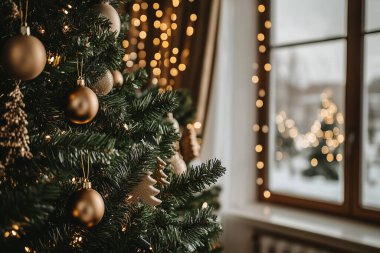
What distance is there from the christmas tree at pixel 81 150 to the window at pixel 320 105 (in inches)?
55.0

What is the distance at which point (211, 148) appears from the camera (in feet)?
7.16

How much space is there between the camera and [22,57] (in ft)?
1.92

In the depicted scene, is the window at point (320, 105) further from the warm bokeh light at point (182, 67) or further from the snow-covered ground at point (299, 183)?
the warm bokeh light at point (182, 67)

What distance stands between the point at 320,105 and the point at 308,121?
13cm

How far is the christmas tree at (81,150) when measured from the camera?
0.62 m

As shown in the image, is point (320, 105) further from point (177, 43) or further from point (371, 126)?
point (177, 43)

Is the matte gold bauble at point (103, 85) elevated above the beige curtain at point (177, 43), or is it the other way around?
the beige curtain at point (177, 43)

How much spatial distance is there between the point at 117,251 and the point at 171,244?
119mm

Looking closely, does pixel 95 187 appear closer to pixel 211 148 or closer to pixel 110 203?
pixel 110 203

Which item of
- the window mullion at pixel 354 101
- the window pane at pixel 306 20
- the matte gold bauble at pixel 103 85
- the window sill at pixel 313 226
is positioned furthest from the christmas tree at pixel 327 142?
the matte gold bauble at pixel 103 85

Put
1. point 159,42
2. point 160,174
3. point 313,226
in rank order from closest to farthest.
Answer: point 160,174 < point 313,226 < point 159,42

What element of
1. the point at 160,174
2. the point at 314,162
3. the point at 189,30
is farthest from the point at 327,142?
the point at 160,174

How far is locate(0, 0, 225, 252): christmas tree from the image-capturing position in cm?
62

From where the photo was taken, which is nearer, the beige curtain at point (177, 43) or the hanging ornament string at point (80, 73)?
the hanging ornament string at point (80, 73)
